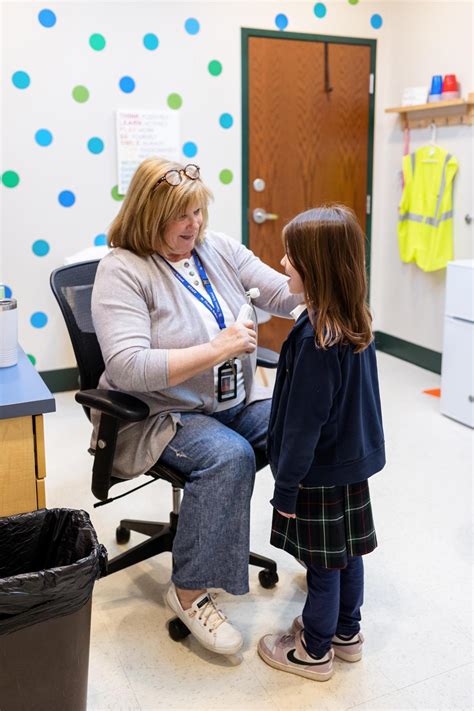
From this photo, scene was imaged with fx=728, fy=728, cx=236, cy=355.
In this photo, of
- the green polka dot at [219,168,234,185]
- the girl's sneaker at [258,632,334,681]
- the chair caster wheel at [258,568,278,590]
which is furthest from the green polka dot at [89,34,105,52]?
the girl's sneaker at [258,632,334,681]

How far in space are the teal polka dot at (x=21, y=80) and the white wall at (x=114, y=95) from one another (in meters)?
0.02

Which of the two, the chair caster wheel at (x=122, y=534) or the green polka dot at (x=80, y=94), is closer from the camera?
the chair caster wheel at (x=122, y=534)

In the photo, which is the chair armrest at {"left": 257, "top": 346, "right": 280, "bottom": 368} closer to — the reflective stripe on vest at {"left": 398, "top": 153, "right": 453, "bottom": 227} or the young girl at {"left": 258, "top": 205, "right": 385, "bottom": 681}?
the young girl at {"left": 258, "top": 205, "right": 385, "bottom": 681}

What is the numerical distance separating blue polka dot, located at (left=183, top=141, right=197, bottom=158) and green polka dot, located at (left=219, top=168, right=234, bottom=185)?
195mm

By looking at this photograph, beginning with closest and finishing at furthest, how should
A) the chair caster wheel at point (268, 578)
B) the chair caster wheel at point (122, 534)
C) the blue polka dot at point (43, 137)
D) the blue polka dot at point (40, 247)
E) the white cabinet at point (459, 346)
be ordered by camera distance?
the chair caster wheel at point (268, 578) → the chair caster wheel at point (122, 534) → the white cabinet at point (459, 346) → the blue polka dot at point (43, 137) → the blue polka dot at point (40, 247)

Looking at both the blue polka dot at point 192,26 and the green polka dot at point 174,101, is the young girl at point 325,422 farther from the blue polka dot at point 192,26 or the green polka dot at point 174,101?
the blue polka dot at point 192,26

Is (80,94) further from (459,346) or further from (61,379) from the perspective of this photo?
(459,346)

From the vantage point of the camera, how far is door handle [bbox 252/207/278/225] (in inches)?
163

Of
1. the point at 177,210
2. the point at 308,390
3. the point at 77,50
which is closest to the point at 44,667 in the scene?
the point at 308,390

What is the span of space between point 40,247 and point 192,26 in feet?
4.51

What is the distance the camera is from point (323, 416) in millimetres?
1516

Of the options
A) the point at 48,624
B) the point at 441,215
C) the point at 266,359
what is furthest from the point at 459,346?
the point at 48,624

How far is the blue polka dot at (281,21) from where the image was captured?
394cm

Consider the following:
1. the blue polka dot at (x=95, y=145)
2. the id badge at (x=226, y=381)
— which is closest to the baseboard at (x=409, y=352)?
the blue polka dot at (x=95, y=145)
